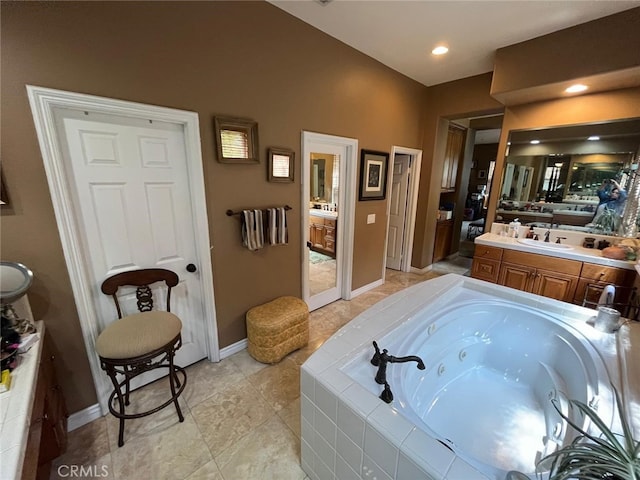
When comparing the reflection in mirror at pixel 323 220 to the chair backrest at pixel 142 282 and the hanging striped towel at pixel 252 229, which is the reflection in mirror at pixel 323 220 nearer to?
the hanging striped towel at pixel 252 229

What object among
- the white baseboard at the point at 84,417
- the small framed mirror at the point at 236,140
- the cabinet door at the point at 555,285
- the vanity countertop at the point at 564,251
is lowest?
the white baseboard at the point at 84,417

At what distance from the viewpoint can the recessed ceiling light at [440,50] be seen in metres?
2.63

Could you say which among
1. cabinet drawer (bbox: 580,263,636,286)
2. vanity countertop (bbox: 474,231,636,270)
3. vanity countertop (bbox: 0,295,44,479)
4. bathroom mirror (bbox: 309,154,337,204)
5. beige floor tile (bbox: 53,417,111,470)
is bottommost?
beige floor tile (bbox: 53,417,111,470)

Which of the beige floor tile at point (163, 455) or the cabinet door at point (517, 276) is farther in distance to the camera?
the cabinet door at point (517, 276)

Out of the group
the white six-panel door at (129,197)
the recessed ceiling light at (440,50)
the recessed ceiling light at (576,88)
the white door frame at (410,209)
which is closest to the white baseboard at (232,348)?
the white six-panel door at (129,197)

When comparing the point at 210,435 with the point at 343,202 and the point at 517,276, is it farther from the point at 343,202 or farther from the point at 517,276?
the point at 517,276

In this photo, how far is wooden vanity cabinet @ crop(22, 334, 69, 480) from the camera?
3.49 feet

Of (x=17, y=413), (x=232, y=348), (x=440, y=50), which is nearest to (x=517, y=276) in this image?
(x=440, y=50)

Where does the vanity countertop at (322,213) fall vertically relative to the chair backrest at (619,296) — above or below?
above

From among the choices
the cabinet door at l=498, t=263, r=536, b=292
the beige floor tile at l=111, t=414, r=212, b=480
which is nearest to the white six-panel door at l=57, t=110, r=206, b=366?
the beige floor tile at l=111, t=414, r=212, b=480

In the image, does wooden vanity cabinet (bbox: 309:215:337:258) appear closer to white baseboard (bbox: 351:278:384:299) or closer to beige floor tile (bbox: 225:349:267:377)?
white baseboard (bbox: 351:278:384:299)

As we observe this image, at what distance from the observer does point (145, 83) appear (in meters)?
1.59

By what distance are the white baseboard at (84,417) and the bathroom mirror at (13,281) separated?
95cm

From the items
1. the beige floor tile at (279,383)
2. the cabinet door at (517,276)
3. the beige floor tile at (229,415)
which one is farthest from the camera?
the cabinet door at (517,276)
